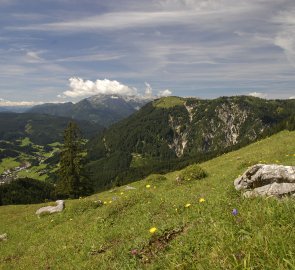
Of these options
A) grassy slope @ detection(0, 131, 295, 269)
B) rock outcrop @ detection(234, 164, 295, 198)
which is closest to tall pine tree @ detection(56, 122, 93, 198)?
grassy slope @ detection(0, 131, 295, 269)

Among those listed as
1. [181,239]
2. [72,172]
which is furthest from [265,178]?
[72,172]

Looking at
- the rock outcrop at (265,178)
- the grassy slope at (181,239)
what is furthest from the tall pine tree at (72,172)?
the rock outcrop at (265,178)

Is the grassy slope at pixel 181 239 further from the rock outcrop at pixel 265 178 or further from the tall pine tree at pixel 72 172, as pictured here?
the tall pine tree at pixel 72 172

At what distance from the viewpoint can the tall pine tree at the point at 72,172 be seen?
229 feet

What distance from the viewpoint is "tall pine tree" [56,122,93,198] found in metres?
69.8

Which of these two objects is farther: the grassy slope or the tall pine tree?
the tall pine tree

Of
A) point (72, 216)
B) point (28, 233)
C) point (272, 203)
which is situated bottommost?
point (28, 233)

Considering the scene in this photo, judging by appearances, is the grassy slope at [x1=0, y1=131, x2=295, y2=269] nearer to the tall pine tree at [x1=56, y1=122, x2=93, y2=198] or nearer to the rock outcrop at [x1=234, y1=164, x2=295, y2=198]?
the rock outcrop at [x1=234, y1=164, x2=295, y2=198]

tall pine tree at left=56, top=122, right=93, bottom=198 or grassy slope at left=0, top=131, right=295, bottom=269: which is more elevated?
grassy slope at left=0, top=131, right=295, bottom=269

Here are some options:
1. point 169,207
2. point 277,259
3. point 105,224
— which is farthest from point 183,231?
point 105,224

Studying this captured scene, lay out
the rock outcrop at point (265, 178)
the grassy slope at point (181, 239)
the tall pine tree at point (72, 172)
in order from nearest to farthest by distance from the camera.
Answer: the grassy slope at point (181, 239) → the rock outcrop at point (265, 178) → the tall pine tree at point (72, 172)

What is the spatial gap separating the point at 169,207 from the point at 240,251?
907 cm

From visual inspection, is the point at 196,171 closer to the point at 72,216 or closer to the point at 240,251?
the point at 72,216

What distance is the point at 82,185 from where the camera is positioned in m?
70.9
